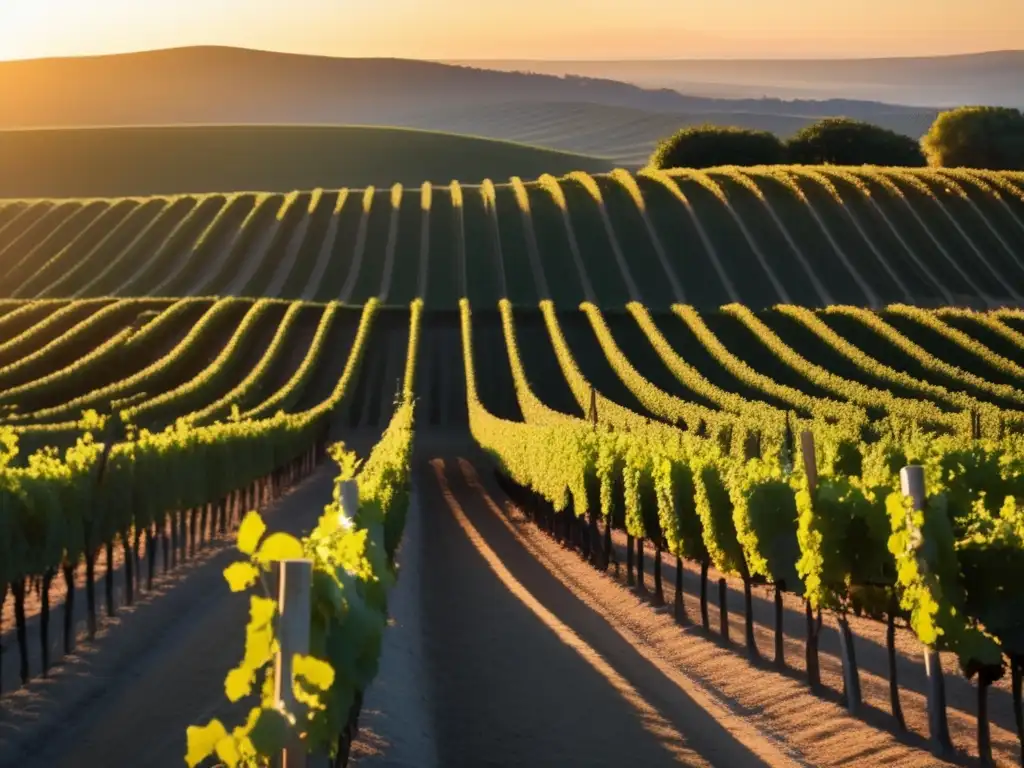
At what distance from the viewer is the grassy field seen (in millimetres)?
105438

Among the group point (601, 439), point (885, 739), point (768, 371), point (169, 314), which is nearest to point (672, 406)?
point (768, 371)

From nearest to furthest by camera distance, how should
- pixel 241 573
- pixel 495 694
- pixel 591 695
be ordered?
pixel 241 573 → pixel 591 695 → pixel 495 694

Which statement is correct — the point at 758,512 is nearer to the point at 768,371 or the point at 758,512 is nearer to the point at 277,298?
the point at 768,371

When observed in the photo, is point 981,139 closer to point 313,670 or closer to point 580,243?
point 580,243

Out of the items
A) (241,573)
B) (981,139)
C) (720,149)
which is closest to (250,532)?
(241,573)

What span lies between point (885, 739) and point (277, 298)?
3660 inches

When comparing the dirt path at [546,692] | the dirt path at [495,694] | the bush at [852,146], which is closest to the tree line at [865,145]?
the bush at [852,146]

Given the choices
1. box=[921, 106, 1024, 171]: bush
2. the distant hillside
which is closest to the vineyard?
box=[921, 106, 1024, 171]: bush

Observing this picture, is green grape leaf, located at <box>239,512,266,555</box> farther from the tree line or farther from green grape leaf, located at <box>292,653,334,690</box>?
the tree line

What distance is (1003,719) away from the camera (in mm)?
20391

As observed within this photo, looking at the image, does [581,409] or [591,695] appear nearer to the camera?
[591,695]

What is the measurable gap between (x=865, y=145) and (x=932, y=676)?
134089mm

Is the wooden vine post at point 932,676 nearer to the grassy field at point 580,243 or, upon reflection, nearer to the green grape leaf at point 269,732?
the green grape leaf at point 269,732

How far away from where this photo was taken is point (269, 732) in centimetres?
948
